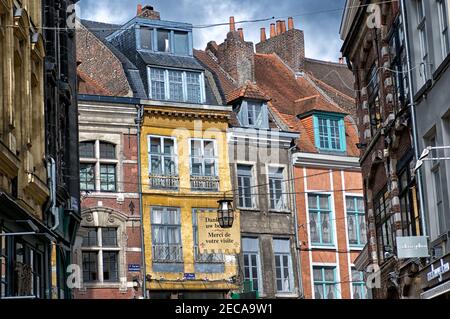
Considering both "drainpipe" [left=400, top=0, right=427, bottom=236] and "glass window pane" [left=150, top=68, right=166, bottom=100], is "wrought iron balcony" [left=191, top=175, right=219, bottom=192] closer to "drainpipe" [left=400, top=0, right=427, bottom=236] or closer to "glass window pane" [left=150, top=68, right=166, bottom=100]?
"glass window pane" [left=150, top=68, right=166, bottom=100]

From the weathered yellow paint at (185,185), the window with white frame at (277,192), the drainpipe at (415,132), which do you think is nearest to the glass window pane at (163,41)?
the weathered yellow paint at (185,185)

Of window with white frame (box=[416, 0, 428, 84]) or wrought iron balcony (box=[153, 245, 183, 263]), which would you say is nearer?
window with white frame (box=[416, 0, 428, 84])

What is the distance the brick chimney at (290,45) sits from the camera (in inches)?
1523

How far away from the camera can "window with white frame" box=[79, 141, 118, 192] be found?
30172mm

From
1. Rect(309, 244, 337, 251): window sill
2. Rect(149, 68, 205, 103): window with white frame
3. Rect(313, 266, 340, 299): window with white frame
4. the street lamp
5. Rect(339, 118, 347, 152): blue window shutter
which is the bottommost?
Rect(313, 266, 340, 299): window with white frame

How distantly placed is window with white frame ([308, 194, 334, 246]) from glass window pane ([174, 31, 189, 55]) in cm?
644

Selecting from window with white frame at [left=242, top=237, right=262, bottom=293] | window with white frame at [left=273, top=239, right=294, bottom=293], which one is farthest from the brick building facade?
window with white frame at [left=273, top=239, right=294, bottom=293]

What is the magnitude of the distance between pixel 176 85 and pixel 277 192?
4.94 metres

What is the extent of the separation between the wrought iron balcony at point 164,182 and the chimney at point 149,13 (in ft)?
19.2

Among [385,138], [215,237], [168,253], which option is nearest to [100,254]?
[168,253]

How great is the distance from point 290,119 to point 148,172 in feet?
22.0

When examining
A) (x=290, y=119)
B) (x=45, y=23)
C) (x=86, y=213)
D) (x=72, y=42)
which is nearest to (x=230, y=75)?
(x=290, y=119)
